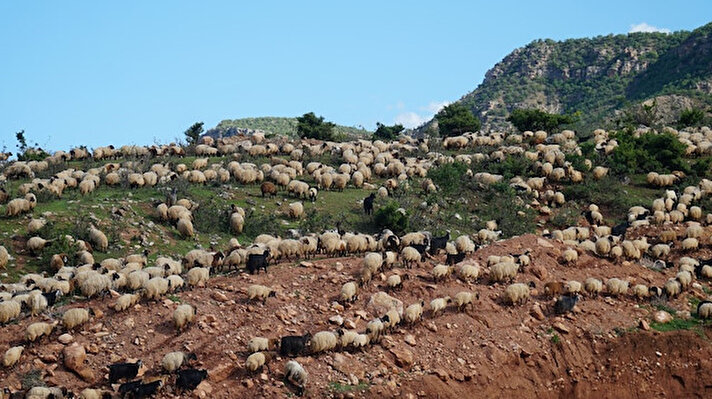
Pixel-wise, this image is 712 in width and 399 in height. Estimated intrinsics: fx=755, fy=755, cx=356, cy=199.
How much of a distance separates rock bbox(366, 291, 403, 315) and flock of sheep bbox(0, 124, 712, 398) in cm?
28

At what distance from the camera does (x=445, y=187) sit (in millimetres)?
28500

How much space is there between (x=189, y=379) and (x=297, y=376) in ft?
5.67

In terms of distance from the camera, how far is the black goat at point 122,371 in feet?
39.3

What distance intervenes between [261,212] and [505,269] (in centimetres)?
1003

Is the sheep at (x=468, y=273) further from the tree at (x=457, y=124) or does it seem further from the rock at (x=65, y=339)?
the tree at (x=457, y=124)

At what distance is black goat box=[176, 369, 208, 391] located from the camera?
11867mm

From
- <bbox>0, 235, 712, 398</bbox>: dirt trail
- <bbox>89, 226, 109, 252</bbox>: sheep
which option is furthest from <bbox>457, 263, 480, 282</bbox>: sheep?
<bbox>89, 226, 109, 252</bbox>: sheep

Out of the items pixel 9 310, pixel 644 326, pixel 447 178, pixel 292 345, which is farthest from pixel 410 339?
pixel 447 178

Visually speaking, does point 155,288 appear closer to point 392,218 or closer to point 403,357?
point 403,357

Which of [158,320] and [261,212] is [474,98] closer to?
[261,212]

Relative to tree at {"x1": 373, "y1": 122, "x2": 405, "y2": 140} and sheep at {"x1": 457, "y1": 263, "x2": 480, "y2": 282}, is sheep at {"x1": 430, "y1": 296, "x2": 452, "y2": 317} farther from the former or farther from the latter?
tree at {"x1": 373, "y1": 122, "x2": 405, "y2": 140}

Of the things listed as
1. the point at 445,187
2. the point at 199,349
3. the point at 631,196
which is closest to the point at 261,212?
the point at 445,187

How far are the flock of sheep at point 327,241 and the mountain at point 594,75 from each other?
32448mm

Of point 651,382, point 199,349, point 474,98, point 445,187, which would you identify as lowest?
point 651,382
